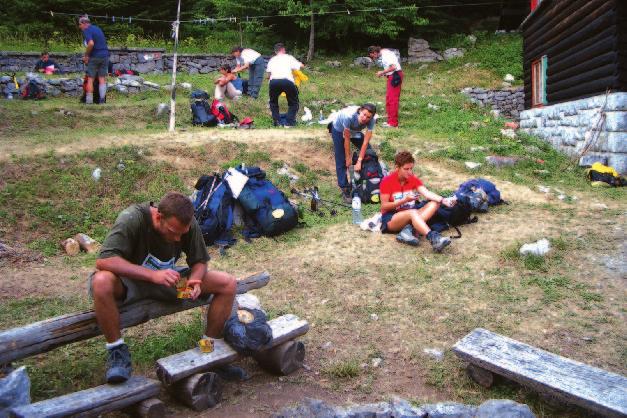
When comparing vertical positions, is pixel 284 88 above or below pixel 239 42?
below

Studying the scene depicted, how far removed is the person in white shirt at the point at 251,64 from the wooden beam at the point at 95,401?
10.7 metres

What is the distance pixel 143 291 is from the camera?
3762 millimetres

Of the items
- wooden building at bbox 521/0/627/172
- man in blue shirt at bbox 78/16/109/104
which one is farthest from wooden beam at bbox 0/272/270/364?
man in blue shirt at bbox 78/16/109/104

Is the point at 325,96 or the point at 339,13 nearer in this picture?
the point at 325,96

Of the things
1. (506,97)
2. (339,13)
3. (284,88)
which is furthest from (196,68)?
(506,97)

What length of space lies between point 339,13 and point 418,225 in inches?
622

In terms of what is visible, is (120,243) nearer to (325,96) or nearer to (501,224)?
(501,224)

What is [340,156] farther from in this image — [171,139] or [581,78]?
[581,78]

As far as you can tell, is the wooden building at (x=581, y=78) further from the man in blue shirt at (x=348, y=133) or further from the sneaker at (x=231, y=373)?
the sneaker at (x=231, y=373)

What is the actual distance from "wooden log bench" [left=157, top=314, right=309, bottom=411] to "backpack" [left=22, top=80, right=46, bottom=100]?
11900 mm

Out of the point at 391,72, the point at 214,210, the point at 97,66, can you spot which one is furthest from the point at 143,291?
the point at 97,66

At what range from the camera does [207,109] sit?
1210 cm

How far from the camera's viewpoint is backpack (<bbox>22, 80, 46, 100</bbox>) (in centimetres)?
1312

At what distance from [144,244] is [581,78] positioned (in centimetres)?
1005
